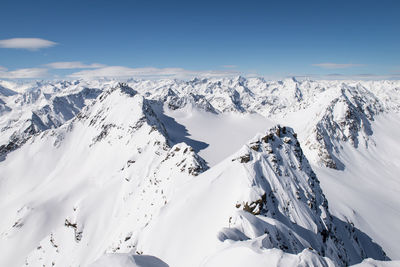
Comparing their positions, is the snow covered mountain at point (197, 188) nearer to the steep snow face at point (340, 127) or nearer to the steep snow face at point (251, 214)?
the steep snow face at point (251, 214)

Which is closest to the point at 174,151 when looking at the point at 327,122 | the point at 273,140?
the point at 273,140

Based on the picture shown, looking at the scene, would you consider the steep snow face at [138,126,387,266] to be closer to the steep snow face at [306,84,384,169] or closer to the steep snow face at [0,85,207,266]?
the steep snow face at [0,85,207,266]

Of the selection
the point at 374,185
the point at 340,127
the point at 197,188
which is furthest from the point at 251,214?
the point at 340,127

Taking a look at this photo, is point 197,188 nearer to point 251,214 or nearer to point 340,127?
point 251,214

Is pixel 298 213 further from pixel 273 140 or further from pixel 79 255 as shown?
pixel 79 255

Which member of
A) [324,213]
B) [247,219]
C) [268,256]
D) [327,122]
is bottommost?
[327,122]

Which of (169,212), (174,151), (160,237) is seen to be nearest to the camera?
(160,237)

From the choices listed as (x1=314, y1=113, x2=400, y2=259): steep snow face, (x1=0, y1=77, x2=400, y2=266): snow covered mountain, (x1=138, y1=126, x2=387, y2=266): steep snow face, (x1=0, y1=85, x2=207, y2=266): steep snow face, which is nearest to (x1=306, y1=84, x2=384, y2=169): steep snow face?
(x1=0, y1=77, x2=400, y2=266): snow covered mountain
